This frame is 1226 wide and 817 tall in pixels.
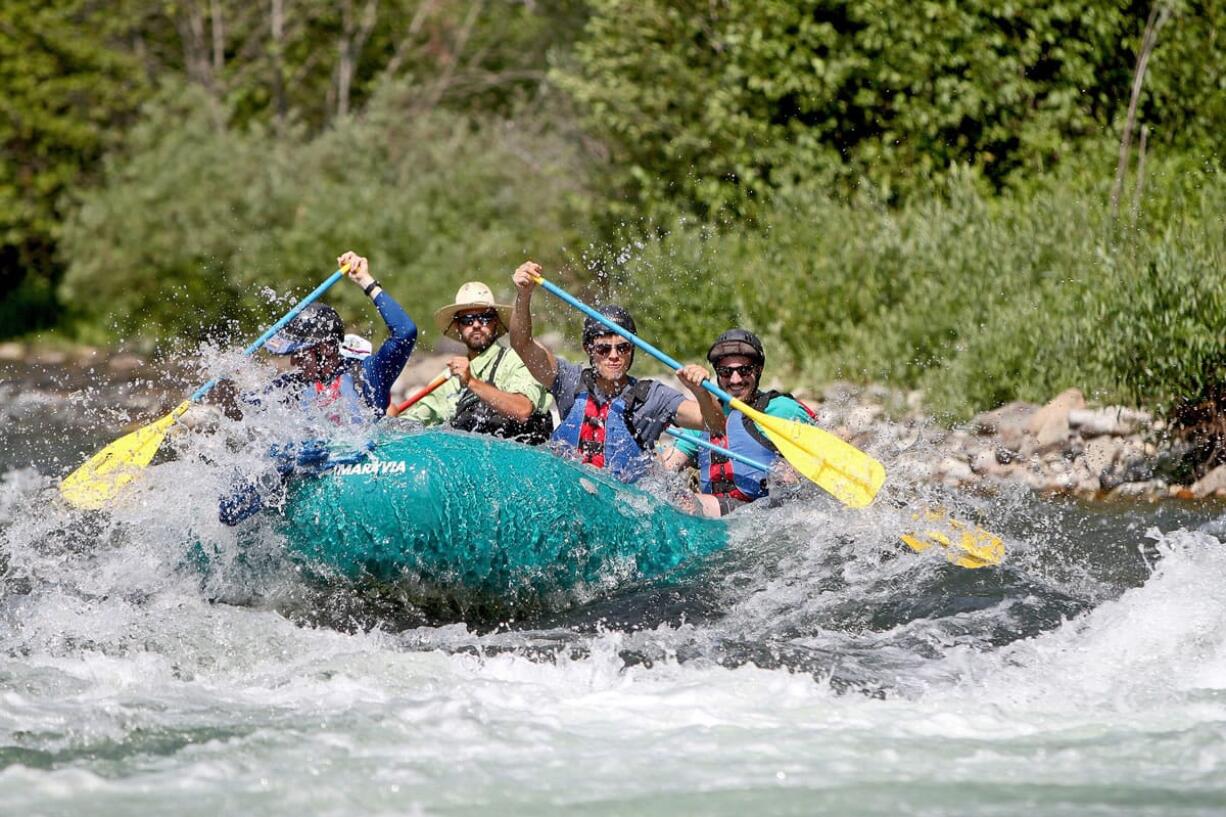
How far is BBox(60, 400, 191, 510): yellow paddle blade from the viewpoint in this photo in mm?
6375

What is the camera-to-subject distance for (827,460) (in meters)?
6.62

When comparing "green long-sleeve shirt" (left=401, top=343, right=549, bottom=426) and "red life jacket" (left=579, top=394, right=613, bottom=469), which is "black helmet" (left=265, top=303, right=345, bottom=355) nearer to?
"green long-sleeve shirt" (left=401, top=343, right=549, bottom=426)

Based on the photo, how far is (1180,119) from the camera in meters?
12.4

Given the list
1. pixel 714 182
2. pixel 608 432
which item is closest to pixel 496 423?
pixel 608 432

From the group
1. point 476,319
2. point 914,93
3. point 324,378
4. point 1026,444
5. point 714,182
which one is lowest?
point 1026,444

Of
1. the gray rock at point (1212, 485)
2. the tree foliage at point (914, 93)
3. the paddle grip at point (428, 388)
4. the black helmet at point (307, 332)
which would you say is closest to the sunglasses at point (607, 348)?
the paddle grip at point (428, 388)

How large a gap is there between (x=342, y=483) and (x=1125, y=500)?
16.2ft

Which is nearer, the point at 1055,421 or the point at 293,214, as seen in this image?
the point at 1055,421

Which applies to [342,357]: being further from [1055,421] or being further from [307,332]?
[1055,421]

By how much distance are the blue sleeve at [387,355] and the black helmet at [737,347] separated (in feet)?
4.12

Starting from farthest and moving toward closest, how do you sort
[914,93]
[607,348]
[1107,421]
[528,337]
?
[914,93] < [1107,421] < [528,337] < [607,348]

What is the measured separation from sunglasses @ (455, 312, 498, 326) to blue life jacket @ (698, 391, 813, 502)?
1.12 m

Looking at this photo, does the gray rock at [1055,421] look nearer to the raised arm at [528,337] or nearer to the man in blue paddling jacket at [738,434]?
the man in blue paddling jacket at [738,434]

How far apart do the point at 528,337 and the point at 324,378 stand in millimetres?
933
